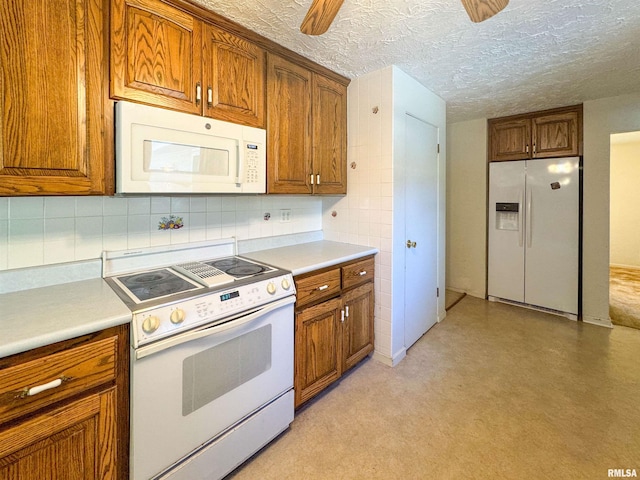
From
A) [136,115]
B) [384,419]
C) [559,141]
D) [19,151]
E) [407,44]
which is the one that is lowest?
[384,419]

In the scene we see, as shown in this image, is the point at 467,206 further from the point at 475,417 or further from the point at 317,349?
the point at 317,349

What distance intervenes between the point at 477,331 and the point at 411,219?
141cm

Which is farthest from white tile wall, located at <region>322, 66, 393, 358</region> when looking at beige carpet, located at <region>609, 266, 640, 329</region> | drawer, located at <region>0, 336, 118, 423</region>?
beige carpet, located at <region>609, 266, 640, 329</region>

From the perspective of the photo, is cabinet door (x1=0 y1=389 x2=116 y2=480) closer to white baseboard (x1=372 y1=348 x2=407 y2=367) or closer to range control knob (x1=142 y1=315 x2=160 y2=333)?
range control knob (x1=142 y1=315 x2=160 y2=333)

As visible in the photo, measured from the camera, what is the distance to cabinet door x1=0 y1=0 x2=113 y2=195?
111 centimetres

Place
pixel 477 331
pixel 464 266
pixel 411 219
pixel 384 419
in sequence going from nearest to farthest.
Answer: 1. pixel 384 419
2. pixel 411 219
3. pixel 477 331
4. pixel 464 266

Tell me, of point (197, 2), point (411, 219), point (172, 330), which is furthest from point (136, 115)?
point (411, 219)

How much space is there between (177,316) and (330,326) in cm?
104

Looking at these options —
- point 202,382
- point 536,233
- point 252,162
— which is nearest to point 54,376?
point 202,382

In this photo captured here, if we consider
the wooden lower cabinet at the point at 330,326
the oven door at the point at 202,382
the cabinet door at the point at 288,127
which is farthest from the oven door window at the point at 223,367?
the cabinet door at the point at 288,127

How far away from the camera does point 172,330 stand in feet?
4.01

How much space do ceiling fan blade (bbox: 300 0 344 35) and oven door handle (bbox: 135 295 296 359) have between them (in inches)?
50.6

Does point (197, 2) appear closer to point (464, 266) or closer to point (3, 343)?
point (3, 343)

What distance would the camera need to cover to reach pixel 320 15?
47.1 inches
